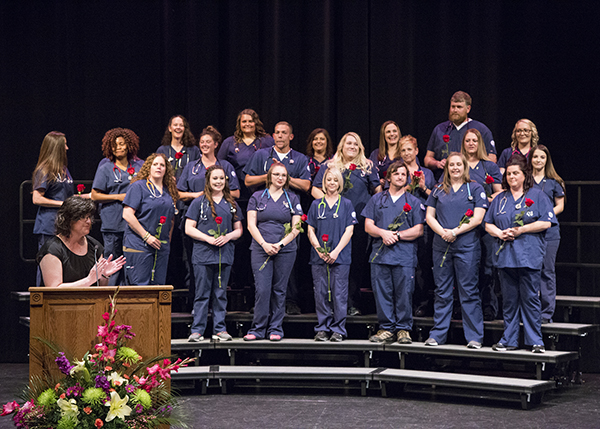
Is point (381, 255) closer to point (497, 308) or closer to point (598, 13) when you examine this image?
point (497, 308)

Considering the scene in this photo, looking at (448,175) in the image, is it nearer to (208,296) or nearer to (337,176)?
(337,176)

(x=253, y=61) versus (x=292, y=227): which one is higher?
(x=253, y=61)

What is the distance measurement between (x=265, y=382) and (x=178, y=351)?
2.57 feet

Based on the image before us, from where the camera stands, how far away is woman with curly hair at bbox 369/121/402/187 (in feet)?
21.3

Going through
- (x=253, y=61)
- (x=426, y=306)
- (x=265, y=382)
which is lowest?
(x=265, y=382)

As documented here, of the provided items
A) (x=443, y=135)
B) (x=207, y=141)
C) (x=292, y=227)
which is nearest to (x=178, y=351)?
(x=292, y=227)

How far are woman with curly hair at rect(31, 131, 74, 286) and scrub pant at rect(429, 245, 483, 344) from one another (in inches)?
131

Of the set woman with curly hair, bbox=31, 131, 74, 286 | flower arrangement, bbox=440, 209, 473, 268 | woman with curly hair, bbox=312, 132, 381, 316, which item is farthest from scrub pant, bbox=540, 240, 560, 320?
woman with curly hair, bbox=31, 131, 74, 286

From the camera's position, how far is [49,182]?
20.6 ft

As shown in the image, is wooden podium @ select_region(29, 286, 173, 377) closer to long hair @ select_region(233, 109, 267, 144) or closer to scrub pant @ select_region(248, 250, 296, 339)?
scrub pant @ select_region(248, 250, 296, 339)

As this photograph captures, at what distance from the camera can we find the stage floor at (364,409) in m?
4.67

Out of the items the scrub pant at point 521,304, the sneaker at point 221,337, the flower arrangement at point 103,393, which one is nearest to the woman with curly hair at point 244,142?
the sneaker at point 221,337

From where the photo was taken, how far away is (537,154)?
5855 mm

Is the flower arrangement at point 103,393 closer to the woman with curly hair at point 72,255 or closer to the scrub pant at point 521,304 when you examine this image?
the woman with curly hair at point 72,255
